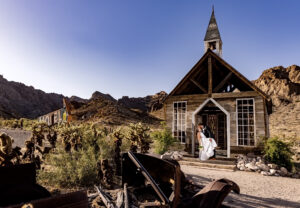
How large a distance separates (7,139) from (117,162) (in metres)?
3.73

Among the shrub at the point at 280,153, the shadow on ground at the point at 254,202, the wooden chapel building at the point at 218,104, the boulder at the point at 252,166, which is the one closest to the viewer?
the shadow on ground at the point at 254,202

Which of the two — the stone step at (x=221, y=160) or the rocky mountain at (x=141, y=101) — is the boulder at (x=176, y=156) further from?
the rocky mountain at (x=141, y=101)

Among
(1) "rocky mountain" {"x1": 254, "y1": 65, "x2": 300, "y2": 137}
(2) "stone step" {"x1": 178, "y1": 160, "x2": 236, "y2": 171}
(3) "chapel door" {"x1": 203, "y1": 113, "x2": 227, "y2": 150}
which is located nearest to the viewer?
(2) "stone step" {"x1": 178, "y1": 160, "x2": 236, "y2": 171}

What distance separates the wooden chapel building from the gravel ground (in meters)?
2.77

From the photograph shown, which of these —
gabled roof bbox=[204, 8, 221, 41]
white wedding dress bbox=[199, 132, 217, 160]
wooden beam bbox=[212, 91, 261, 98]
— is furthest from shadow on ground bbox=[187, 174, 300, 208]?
gabled roof bbox=[204, 8, 221, 41]

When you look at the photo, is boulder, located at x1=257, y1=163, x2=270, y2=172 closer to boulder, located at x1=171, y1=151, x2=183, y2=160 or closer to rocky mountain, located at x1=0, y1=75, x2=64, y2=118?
boulder, located at x1=171, y1=151, x2=183, y2=160

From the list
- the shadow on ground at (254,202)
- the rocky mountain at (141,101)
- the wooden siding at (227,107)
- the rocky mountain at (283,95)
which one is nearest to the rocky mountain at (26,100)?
the rocky mountain at (141,101)

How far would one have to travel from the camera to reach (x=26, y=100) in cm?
8012

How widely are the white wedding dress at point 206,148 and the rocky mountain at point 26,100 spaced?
74453 mm

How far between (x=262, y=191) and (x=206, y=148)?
15.1 ft

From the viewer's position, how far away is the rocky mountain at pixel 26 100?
72125 millimetres

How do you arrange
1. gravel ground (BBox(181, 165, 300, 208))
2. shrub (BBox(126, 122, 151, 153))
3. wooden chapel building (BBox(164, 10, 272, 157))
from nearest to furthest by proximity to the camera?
1. gravel ground (BBox(181, 165, 300, 208))
2. shrub (BBox(126, 122, 151, 153))
3. wooden chapel building (BBox(164, 10, 272, 157))

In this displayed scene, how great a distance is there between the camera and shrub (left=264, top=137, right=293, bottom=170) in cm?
914

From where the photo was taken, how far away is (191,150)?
40.8 ft
